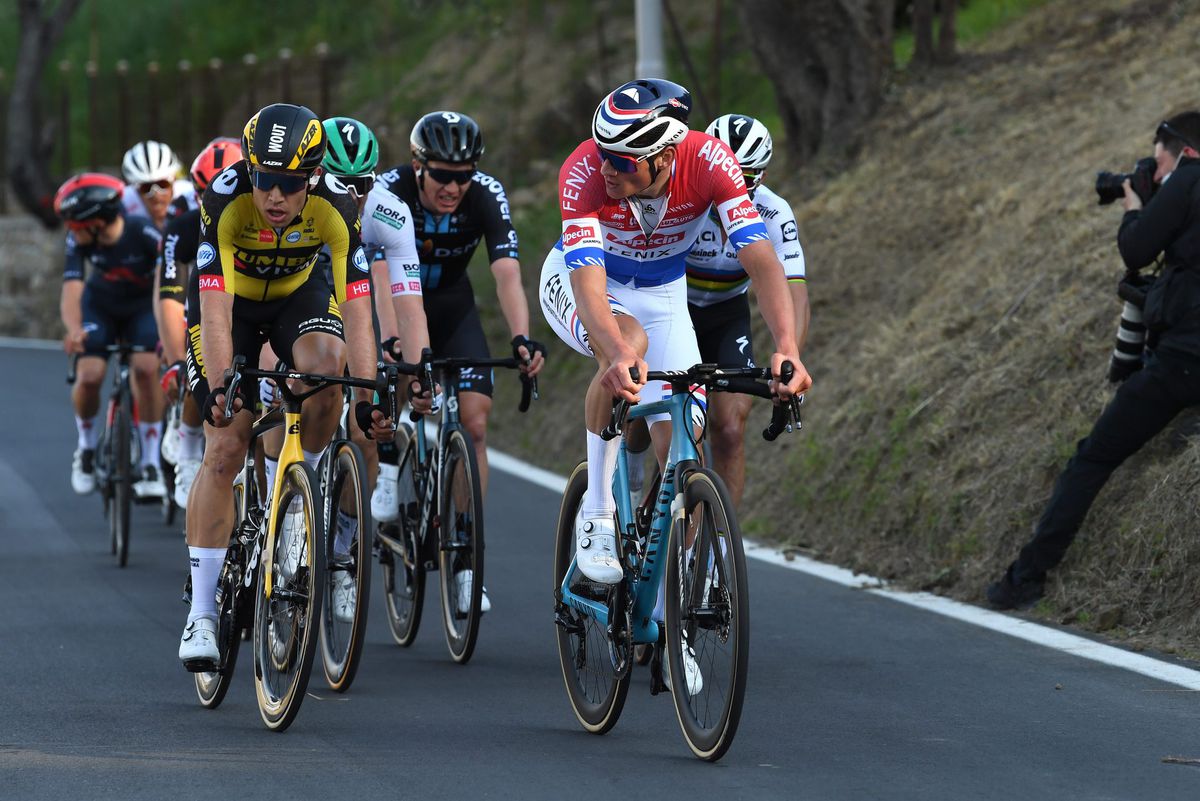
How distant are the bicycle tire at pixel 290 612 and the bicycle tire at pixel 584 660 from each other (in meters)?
0.89

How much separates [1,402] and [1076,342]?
40.8 ft

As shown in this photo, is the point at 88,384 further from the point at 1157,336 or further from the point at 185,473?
the point at 1157,336

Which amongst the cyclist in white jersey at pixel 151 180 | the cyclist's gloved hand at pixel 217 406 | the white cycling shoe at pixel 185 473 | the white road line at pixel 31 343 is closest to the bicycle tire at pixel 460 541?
the cyclist's gloved hand at pixel 217 406

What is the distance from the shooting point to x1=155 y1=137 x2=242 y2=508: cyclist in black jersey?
9.17m

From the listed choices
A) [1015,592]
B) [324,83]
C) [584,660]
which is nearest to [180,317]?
[584,660]

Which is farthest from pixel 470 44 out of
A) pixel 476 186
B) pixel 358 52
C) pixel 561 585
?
pixel 561 585

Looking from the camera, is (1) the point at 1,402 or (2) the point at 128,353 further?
(1) the point at 1,402

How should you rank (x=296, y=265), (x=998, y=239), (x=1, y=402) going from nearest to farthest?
(x=296, y=265) → (x=998, y=239) → (x=1, y=402)

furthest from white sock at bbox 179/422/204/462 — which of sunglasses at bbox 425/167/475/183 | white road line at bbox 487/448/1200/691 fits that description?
white road line at bbox 487/448/1200/691

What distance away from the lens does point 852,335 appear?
42.4 feet

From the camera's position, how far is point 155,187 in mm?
11664

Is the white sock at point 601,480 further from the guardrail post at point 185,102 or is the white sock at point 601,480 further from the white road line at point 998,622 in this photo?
the guardrail post at point 185,102

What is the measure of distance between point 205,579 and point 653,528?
6.07 feet

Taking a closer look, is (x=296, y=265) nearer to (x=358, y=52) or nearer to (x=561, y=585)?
(x=561, y=585)
